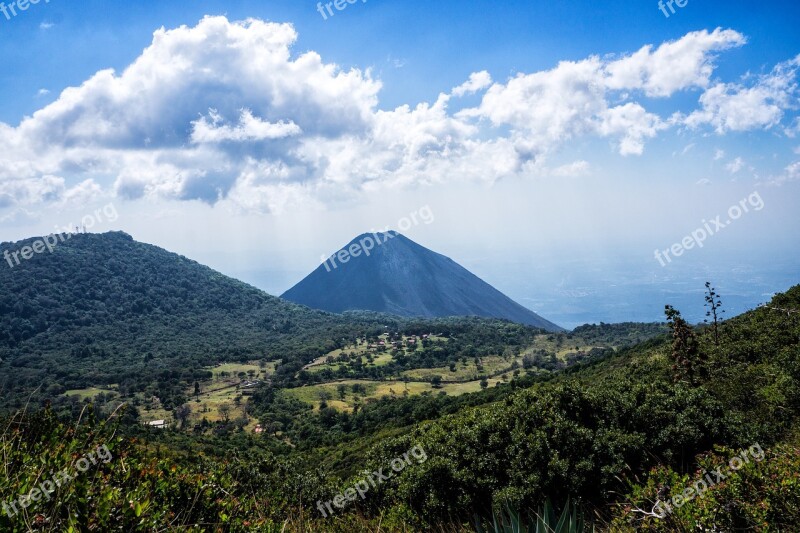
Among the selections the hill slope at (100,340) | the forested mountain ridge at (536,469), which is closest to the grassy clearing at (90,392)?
the hill slope at (100,340)

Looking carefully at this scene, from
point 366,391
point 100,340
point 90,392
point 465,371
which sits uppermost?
point 100,340

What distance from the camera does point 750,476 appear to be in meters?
5.70

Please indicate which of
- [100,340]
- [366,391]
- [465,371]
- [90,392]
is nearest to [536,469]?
[366,391]

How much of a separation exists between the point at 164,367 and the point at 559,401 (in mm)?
151522

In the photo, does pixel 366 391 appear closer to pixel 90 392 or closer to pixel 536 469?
pixel 90 392

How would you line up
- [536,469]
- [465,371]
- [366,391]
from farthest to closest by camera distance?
1. [465,371]
2. [366,391]
3. [536,469]

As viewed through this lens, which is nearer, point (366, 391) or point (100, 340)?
point (366, 391)

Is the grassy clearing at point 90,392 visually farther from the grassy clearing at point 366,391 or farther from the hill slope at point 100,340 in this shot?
the grassy clearing at point 366,391

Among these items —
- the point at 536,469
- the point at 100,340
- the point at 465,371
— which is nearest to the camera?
the point at 536,469

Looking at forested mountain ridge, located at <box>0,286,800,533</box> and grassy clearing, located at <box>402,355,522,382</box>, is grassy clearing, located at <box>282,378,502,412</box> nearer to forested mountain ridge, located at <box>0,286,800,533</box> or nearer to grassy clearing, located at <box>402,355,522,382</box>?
grassy clearing, located at <box>402,355,522,382</box>

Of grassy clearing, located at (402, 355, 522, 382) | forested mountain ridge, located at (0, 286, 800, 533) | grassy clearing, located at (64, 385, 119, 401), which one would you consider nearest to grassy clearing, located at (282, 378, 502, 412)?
grassy clearing, located at (402, 355, 522, 382)

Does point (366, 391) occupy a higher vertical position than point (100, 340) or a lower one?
lower

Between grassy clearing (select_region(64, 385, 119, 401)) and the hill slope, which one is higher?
the hill slope

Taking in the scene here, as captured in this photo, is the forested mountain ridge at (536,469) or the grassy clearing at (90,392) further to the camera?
the grassy clearing at (90,392)
